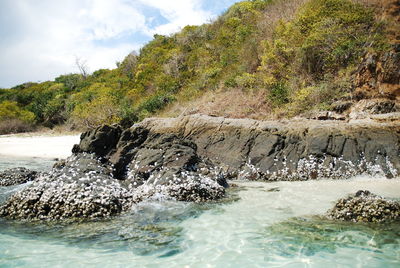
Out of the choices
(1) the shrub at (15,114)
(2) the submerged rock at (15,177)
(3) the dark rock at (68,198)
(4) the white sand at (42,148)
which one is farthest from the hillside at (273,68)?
(2) the submerged rock at (15,177)

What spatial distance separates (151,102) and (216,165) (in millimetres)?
15087

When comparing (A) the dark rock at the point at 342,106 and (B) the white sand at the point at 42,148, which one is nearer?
(A) the dark rock at the point at 342,106

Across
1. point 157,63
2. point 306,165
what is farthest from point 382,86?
point 157,63

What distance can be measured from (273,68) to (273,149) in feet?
29.2

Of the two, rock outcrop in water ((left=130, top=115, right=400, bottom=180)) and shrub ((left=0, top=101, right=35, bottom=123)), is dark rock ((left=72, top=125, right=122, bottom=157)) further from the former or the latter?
shrub ((left=0, top=101, right=35, bottom=123))

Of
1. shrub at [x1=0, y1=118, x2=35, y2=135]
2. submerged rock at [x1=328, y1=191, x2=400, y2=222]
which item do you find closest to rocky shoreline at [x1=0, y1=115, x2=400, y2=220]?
submerged rock at [x1=328, y1=191, x2=400, y2=222]

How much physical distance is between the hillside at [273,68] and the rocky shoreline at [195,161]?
118 inches

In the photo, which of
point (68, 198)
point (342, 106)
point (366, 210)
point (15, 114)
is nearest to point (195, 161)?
point (68, 198)

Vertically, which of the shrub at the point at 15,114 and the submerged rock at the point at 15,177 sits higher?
the shrub at the point at 15,114

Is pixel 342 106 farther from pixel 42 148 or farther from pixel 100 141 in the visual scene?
pixel 42 148

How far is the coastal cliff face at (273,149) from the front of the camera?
31.2 feet

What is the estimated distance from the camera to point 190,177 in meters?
8.38

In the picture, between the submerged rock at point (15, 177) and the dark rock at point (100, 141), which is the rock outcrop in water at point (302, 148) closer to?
the dark rock at point (100, 141)

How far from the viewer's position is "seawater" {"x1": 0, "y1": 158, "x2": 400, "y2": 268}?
469cm
